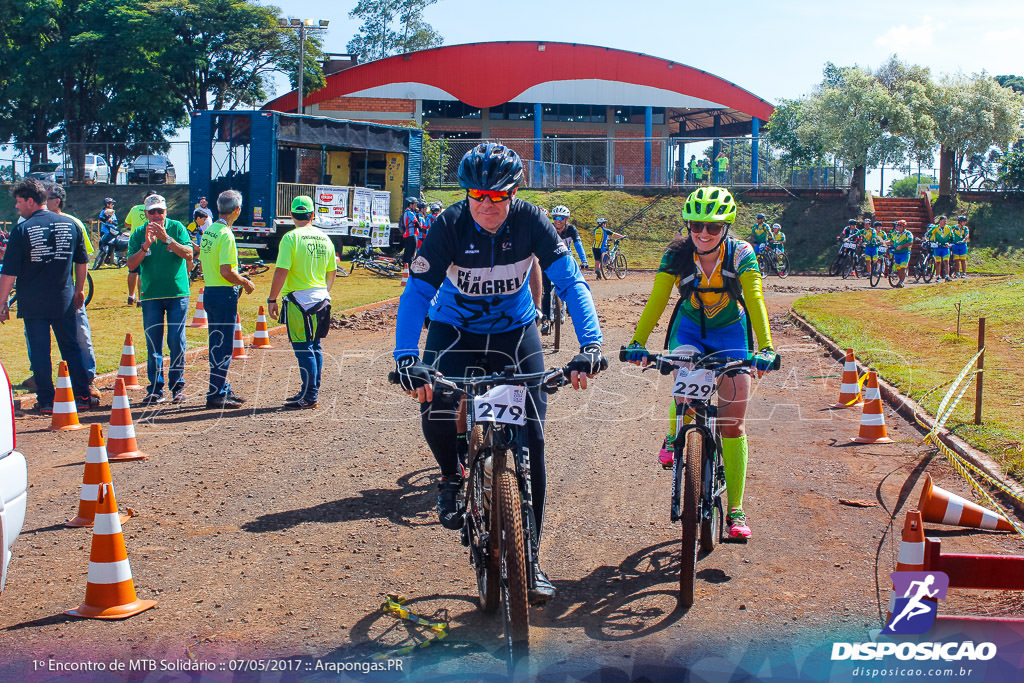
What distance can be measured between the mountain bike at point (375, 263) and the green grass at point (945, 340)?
39.7 feet

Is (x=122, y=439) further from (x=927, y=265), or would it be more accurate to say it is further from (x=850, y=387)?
(x=927, y=265)

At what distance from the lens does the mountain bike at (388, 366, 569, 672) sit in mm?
3777

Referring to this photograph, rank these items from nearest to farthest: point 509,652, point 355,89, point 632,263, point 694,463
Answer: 1. point 509,652
2. point 694,463
3. point 632,263
4. point 355,89

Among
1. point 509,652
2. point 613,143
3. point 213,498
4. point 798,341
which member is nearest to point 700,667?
point 509,652

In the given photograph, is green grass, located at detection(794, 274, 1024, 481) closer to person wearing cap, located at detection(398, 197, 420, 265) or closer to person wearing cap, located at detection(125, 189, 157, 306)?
person wearing cap, located at detection(398, 197, 420, 265)

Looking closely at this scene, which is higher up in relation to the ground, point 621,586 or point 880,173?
point 880,173

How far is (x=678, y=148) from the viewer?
41688 millimetres

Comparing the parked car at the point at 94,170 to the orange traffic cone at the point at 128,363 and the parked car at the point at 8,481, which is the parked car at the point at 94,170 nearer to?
the orange traffic cone at the point at 128,363

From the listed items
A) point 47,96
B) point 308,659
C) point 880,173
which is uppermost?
point 47,96

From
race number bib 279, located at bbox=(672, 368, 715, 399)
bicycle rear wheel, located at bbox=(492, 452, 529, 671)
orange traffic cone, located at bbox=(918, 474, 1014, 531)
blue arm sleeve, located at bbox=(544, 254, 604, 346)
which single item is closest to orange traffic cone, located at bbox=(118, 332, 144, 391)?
blue arm sleeve, located at bbox=(544, 254, 604, 346)

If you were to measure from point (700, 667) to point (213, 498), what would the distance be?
3.85m

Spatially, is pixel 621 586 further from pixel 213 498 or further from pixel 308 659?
pixel 213 498

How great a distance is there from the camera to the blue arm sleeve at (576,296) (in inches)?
174

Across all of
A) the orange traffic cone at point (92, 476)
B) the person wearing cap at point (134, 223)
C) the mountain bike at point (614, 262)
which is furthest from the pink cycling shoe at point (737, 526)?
the mountain bike at point (614, 262)
